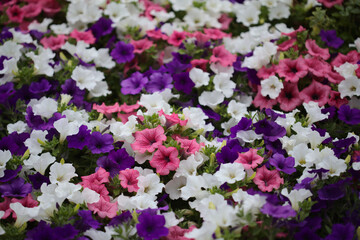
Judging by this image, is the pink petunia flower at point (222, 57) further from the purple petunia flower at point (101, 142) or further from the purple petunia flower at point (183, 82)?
the purple petunia flower at point (101, 142)

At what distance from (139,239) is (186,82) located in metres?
1.50

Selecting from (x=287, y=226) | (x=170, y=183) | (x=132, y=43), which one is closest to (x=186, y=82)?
(x=132, y=43)

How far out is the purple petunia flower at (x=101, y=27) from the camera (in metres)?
3.85

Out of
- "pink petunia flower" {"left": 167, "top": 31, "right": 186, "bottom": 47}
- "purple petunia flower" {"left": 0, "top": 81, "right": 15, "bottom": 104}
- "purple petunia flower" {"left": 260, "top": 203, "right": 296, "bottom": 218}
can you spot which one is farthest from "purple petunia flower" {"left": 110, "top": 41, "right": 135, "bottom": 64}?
"purple petunia flower" {"left": 260, "top": 203, "right": 296, "bottom": 218}

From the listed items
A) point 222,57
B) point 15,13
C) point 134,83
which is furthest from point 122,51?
point 15,13

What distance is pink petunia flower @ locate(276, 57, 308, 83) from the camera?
3.10 meters

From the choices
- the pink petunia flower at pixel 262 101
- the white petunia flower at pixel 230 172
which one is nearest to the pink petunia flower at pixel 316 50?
the pink petunia flower at pixel 262 101

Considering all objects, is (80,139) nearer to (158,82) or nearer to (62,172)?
(62,172)

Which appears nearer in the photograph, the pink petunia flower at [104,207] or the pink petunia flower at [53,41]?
the pink petunia flower at [104,207]

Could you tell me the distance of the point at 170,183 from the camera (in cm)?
255

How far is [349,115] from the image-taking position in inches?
112

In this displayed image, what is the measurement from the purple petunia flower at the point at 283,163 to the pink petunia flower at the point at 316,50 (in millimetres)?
1138

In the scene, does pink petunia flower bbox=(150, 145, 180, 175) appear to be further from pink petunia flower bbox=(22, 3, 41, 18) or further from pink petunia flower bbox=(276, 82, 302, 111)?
pink petunia flower bbox=(22, 3, 41, 18)

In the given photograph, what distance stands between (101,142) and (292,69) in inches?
63.9
